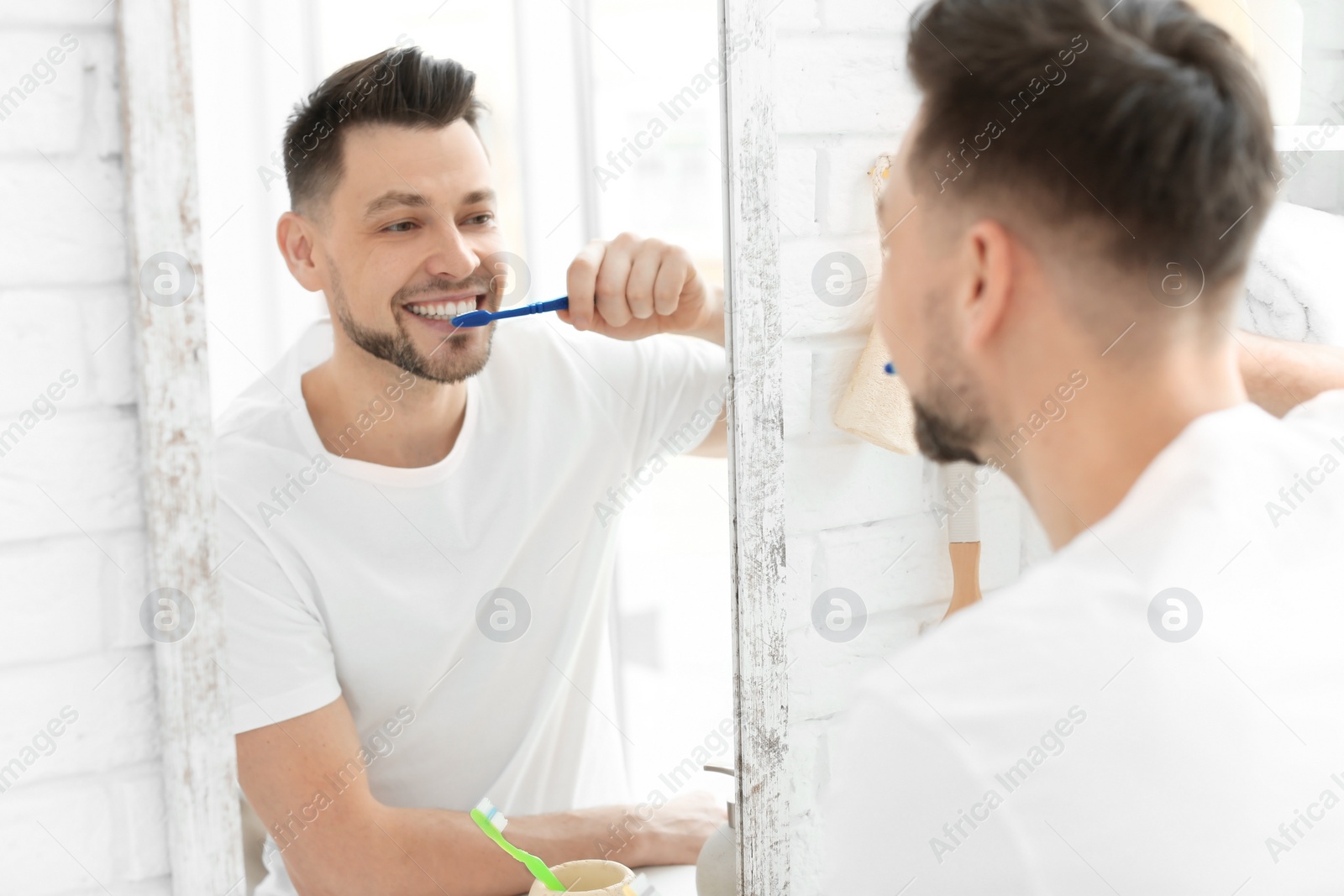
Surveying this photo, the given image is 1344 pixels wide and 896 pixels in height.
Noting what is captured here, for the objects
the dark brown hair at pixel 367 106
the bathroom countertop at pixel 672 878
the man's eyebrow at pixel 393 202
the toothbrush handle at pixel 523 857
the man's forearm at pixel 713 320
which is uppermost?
the dark brown hair at pixel 367 106

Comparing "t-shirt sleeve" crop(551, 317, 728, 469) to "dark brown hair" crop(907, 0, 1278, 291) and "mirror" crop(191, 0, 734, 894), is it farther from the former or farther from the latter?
"dark brown hair" crop(907, 0, 1278, 291)

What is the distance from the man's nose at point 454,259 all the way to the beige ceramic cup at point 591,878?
1.63 ft

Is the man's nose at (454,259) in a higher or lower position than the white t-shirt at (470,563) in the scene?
higher

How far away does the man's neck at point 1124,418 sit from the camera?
0.83 metres

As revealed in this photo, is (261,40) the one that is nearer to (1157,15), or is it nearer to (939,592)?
(1157,15)

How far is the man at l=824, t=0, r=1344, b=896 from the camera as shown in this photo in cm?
74

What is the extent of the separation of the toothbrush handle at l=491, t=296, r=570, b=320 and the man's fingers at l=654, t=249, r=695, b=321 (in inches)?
3.2

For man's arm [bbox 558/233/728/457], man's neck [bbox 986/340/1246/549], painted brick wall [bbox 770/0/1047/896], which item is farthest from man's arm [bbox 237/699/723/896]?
man's neck [bbox 986/340/1246/549]

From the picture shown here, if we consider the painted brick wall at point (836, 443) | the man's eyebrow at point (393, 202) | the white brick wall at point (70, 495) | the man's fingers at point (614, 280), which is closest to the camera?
the white brick wall at point (70, 495)

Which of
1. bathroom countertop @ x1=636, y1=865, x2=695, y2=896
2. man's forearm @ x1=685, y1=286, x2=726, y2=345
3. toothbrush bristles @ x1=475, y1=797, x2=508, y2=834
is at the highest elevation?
man's forearm @ x1=685, y1=286, x2=726, y2=345

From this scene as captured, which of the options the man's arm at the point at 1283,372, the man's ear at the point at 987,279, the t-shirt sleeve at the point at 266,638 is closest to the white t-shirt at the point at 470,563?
the t-shirt sleeve at the point at 266,638

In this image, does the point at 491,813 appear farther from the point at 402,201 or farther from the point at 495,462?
the point at 402,201

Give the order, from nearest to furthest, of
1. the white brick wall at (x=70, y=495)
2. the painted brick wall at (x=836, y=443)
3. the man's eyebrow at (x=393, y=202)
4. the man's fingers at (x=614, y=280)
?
the white brick wall at (x=70, y=495) < the man's eyebrow at (x=393, y=202) < the man's fingers at (x=614, y=280) < the painted brick wall at (x=836, y=443)

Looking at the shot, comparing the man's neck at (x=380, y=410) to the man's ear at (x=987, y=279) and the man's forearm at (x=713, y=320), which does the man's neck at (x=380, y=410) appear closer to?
the man's forearm at (x=713, y=320)
